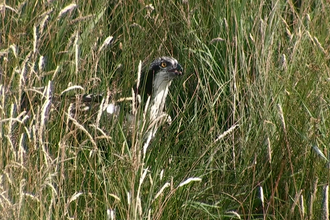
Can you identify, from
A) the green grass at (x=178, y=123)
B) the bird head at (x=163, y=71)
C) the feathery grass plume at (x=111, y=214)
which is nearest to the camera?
the feathery grass plume at (x=111, y=214)

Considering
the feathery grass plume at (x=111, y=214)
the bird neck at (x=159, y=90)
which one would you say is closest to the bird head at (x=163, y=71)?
the bird neck at (x=159, y=90)

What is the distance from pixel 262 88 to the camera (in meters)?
4.04

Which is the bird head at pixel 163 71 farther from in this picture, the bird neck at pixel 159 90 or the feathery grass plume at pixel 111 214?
the feathery grass plume at pixel 111 214

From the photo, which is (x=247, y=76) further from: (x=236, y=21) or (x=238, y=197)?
(x=238, y=197)

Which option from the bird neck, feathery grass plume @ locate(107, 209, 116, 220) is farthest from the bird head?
feathery grass plume @ locate(107, 209, 116, 220)

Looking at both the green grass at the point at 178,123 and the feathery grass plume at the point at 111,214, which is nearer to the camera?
the feathery grass plume at the point at 111,214

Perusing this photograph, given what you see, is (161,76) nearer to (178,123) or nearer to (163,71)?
(163,71)

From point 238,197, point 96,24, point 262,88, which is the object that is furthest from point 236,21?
point 238,197

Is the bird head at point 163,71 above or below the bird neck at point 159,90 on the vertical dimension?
above

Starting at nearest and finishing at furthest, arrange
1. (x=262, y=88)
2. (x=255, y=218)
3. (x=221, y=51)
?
(x=255, y=218)
(x=262, y=88)
(x=221, y=51)

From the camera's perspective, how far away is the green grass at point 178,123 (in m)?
3.06

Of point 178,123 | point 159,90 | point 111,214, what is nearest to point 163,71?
point 159,90

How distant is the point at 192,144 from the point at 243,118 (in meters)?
0.41

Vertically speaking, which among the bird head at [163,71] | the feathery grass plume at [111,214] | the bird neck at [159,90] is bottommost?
the bird neck at [159,90]
